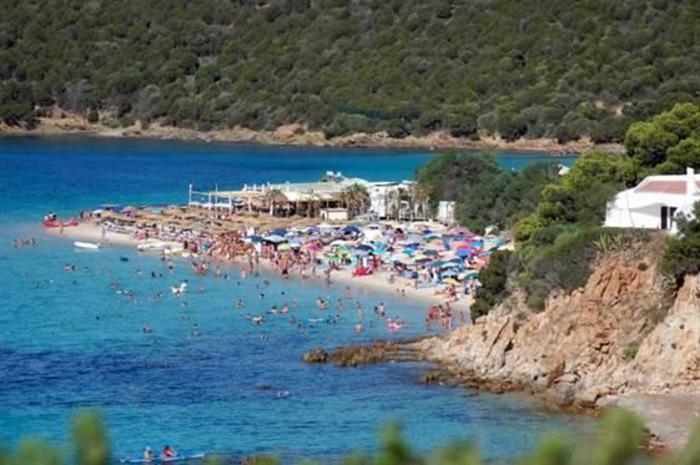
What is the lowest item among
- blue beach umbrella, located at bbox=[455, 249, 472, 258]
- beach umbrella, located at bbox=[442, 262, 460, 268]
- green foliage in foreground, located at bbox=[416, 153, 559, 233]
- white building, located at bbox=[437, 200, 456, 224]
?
beach umbrella, located at bbox=[442, 262, 460, 268]

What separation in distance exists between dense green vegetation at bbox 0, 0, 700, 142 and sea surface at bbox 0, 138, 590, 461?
2108 inches

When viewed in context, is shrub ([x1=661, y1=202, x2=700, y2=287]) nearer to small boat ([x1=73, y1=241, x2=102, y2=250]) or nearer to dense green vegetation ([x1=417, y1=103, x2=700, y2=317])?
dense green vegetation ([x1=417, y1=103, x2=700, y2=317])

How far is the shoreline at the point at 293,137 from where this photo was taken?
357 feet

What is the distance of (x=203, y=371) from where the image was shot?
32.2 metres

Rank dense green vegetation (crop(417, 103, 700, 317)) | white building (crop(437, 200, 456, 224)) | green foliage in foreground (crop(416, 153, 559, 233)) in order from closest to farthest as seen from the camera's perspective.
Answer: dense green vegetation (crop(417, 103, 700, 317)) < green foliage in foreground (crop(416, 153, 559, 233)) < white building (crop(437, 200, 456, 224))

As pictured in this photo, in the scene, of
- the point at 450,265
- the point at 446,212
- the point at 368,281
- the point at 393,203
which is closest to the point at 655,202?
the point at 450,265

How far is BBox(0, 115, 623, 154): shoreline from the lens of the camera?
4281 inches

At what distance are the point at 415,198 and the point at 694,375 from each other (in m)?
34.6

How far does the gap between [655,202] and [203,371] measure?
8.86m

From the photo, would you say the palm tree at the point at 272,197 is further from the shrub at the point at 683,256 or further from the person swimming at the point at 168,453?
the person swimming at the point at 168,453

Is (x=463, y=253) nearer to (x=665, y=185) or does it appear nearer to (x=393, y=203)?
(x=393, y=203)

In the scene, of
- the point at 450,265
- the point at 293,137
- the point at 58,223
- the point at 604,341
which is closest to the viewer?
the point at 604,341

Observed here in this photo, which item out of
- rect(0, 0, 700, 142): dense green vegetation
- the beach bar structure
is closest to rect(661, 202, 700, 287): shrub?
the beach bar structure

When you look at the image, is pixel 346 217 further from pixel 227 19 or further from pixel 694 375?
pixel 227 19
